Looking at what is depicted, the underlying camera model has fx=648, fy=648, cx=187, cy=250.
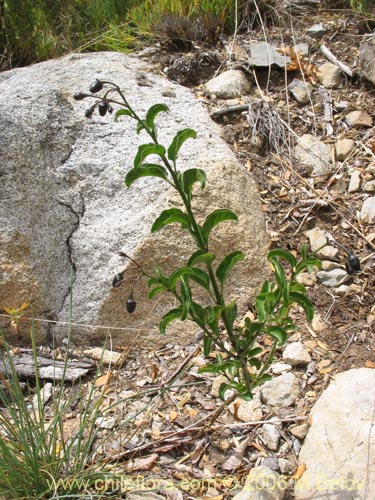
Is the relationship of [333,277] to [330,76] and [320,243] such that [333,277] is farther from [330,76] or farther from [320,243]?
[330,76]

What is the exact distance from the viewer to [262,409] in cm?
250

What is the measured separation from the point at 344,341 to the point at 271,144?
1201mm

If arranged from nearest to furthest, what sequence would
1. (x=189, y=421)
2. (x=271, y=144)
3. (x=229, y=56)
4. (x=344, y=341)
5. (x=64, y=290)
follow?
1. (x=189, y=421)
2. (x=344, y=341)
3. (x=64, y=290)
4. (x=271, y=144)
5. (x=229, y=56)

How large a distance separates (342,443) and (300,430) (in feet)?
0.60

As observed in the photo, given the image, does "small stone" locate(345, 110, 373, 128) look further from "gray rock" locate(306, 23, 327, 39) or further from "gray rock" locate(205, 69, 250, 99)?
"gray rock" locate(306, 23, 327, 39)

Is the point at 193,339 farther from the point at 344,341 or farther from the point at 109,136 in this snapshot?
the point at 109,136

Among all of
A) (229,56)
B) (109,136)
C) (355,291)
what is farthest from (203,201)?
(229,56)

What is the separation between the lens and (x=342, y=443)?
7.34 feet

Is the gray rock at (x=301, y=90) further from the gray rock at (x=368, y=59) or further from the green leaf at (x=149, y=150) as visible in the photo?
the green leaf at (x=149, y=150)

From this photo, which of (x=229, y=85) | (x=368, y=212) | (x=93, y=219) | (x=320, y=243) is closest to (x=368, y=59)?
(x=229, y=85)

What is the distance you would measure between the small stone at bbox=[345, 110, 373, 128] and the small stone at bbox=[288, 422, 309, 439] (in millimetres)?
1761

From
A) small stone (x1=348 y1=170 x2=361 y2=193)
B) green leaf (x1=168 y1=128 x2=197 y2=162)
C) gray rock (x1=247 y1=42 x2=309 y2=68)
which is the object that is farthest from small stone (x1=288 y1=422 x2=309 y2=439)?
gray rock (x1=247 y1=42 x2=309 y2=68)

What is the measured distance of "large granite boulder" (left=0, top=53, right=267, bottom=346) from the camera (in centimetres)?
281

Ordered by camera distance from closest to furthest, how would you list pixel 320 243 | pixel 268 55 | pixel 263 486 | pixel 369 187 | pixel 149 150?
pixel 149 150 < pixel 263 486 < pixel 320 243 < pixel 369 187 < pixel 268 55
